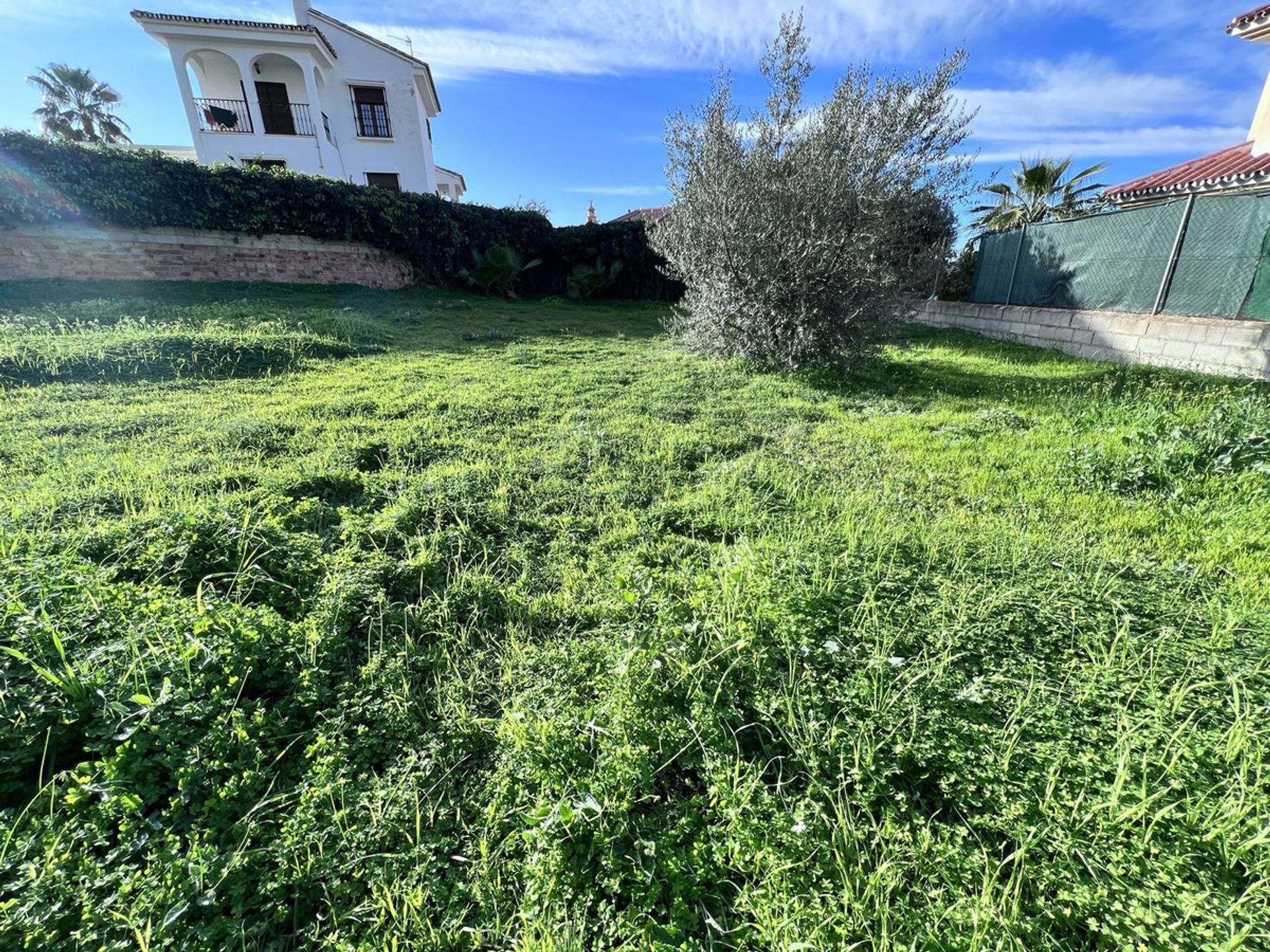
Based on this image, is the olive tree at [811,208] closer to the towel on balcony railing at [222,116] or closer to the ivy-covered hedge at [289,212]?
the ivy-covered hedge at [289,212]

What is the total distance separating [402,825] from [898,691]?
1.62 metres

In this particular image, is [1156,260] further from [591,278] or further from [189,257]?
[189,257]

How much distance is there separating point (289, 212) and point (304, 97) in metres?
9.49

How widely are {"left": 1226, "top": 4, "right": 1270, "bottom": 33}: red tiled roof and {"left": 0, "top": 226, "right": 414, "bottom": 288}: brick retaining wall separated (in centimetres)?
1727

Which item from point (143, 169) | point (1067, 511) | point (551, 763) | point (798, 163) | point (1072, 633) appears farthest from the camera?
point (143, 169)

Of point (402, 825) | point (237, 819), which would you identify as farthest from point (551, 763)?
point (237, 819)

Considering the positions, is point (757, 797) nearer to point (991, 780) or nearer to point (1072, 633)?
point (991, 780)

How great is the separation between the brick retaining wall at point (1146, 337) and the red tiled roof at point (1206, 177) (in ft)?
11.7

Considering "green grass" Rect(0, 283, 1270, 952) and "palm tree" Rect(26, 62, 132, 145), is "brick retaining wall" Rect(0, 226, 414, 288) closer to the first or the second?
"green grass" Rect(0, 283, 1270, 952)

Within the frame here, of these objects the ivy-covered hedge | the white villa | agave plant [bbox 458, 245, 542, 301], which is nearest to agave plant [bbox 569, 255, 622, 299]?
the ivy-covered hedge

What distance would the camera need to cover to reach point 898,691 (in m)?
1.75

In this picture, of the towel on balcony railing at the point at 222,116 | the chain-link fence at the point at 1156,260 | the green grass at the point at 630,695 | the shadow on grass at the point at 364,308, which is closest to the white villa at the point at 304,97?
the towel on balcony railing at the point at 222,116

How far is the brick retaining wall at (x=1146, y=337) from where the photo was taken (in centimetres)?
629

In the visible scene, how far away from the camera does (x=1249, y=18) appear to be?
344 inches
